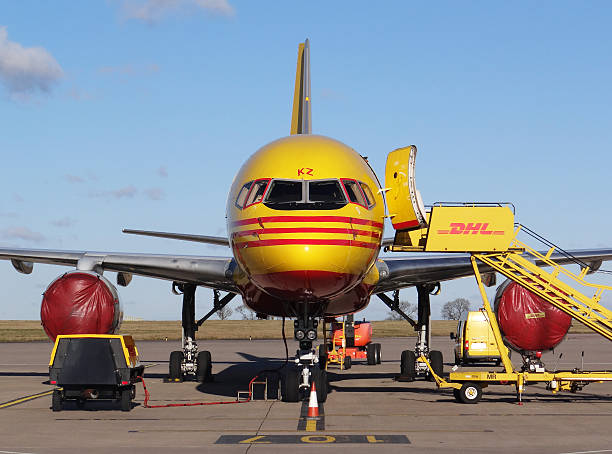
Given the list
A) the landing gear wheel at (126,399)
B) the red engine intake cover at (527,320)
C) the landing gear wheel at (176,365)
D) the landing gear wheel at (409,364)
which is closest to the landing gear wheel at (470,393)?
the red engine intake cover at (527,320)

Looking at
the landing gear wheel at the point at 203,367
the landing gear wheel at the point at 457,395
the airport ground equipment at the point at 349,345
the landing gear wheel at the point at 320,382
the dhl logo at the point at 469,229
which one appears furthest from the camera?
the airport ground equipment at the point at 349,345

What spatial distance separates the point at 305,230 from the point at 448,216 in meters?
4.87

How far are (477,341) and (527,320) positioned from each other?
12984 mm

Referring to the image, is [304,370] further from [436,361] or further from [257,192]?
[436,361]

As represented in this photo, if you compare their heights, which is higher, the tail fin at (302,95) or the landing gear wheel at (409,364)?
the tail fin at (302,95)

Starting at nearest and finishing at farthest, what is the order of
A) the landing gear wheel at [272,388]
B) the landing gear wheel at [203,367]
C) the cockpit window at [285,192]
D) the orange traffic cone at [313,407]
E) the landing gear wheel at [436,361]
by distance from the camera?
the orange traffic cone at [313,407], the cockpit window at [285,192], the landing gear wheel at [272,388], the landing gear wheel at [436,361], the landing gear wheel at [203,367]

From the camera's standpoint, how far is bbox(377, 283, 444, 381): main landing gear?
2228 centimetres

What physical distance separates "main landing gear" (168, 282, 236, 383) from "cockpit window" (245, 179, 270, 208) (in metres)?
7.78

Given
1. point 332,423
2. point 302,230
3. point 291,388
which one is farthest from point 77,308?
point 332,423

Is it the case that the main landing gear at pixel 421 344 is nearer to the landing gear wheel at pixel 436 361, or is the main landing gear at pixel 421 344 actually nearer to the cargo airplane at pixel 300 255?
the landing gear wheel at pixel 436 361

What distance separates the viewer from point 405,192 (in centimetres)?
1656

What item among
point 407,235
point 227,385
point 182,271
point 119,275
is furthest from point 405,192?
point 119,275

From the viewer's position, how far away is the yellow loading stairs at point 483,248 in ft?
55.0

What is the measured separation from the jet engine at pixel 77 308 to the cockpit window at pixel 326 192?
7.53 metres
